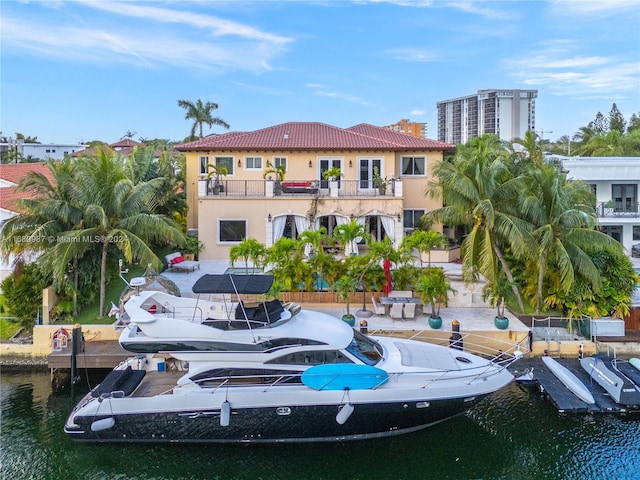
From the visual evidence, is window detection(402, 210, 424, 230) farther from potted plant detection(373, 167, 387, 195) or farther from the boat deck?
the boat deck

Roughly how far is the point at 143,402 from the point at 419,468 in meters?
6.01

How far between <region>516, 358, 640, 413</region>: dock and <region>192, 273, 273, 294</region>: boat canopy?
25.1ft

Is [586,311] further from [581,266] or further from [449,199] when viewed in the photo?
[449,199]

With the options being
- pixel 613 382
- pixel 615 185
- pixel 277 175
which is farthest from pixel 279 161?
pixel 615 185

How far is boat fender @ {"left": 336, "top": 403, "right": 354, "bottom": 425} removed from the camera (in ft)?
33.1

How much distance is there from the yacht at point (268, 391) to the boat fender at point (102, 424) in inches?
0.8

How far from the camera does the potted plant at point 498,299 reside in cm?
1538

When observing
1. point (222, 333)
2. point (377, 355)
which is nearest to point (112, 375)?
point (222, 333)

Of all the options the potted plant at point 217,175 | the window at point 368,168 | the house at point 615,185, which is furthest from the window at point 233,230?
the house at point 615,185

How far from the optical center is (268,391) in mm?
10312

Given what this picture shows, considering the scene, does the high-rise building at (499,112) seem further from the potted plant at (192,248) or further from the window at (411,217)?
the potted plant at (192,248)

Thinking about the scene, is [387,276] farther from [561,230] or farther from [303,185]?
[303,185]

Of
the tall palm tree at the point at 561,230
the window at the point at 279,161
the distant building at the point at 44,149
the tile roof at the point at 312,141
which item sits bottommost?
the tall palm tree at the point at 561,230

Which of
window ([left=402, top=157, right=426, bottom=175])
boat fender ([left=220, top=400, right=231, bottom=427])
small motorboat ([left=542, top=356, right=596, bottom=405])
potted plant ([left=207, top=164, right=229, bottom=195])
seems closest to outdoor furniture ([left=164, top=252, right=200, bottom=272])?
potted plant ([left=207, top=164, right=229, bottom=195])
